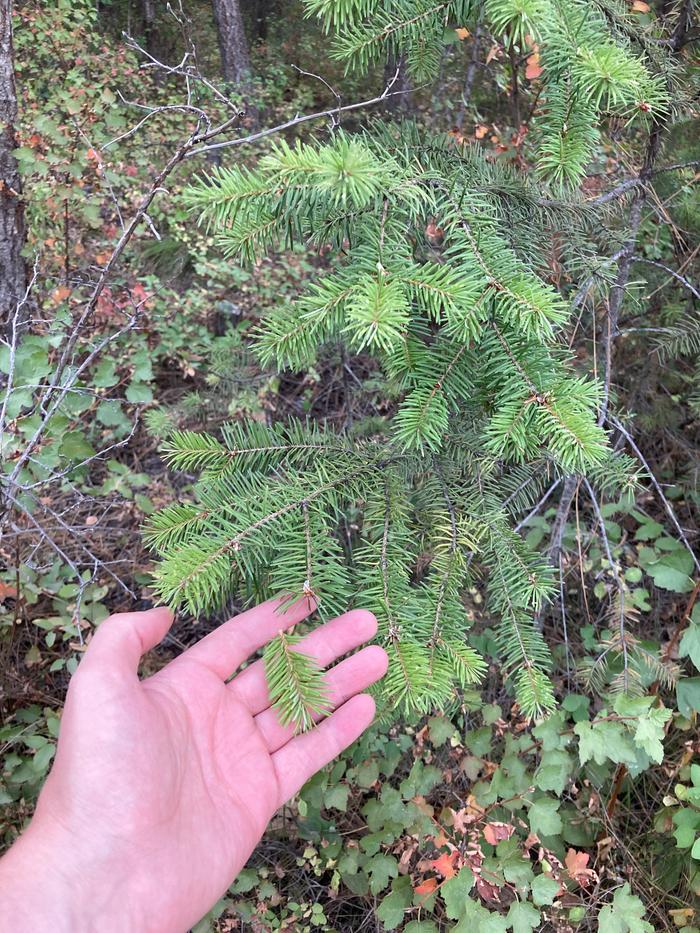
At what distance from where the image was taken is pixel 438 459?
61.3 inches

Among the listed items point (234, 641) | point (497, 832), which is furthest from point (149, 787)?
point (497, 832)

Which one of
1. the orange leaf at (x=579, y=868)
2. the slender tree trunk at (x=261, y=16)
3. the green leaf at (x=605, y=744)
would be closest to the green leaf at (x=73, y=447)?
the green leaf at (x=605, y=744)

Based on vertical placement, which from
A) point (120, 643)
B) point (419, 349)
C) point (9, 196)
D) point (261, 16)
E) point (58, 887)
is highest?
point (261, 16)

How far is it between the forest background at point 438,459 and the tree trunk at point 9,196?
14 mm

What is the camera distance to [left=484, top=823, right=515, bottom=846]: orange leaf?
1759 millimetres

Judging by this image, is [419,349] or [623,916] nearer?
[419,349]

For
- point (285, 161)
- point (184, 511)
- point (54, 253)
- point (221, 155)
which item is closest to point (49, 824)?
point (184, 511)

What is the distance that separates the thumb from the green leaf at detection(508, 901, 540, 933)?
1.23 meters

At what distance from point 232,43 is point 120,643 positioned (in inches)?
205

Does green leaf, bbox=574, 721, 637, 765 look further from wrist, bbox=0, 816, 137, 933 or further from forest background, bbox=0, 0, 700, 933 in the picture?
wrist, bbox=0, 816, 137, 933

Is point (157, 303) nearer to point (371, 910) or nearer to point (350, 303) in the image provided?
point (350, 303)

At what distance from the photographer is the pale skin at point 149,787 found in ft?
4.28

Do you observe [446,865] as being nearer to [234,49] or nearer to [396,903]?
[396,903]

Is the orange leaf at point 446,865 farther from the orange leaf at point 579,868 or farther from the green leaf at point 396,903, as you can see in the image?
the orange leaf at point 579,868
